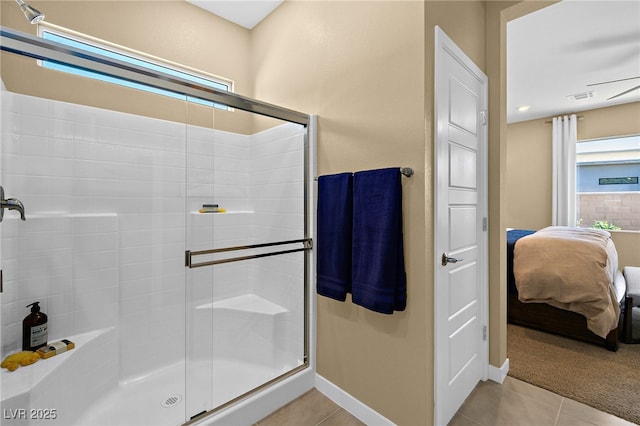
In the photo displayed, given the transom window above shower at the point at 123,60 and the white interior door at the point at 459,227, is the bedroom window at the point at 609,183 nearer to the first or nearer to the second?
the white interior door at the point at 459,227

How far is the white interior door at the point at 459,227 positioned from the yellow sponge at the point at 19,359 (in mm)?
2034

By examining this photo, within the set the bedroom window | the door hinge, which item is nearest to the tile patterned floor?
the door hinge

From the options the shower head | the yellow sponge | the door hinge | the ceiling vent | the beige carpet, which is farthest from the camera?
the ceiling vent

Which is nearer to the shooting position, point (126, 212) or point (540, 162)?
point (126, 212)

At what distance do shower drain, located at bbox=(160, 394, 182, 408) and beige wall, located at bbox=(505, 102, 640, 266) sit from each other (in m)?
6.08

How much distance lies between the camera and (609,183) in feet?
16.3

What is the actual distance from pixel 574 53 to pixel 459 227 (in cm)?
289

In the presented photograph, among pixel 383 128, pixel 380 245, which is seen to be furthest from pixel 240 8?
pixel 380 245

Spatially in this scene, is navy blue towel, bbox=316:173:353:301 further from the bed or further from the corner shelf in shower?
the bed

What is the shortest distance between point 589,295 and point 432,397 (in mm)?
1875

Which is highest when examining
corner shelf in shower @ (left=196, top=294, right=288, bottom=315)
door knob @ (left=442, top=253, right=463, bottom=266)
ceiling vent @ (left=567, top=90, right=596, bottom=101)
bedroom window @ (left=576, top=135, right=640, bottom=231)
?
ceiling vent @ (left=567, top=90, right=596, bottom=101)

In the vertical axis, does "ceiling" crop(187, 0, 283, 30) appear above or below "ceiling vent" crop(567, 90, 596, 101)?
above

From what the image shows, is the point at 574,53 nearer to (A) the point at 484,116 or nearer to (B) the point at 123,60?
(A) the point at 484,116

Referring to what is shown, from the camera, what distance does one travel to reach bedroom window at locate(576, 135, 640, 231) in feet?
15.5
